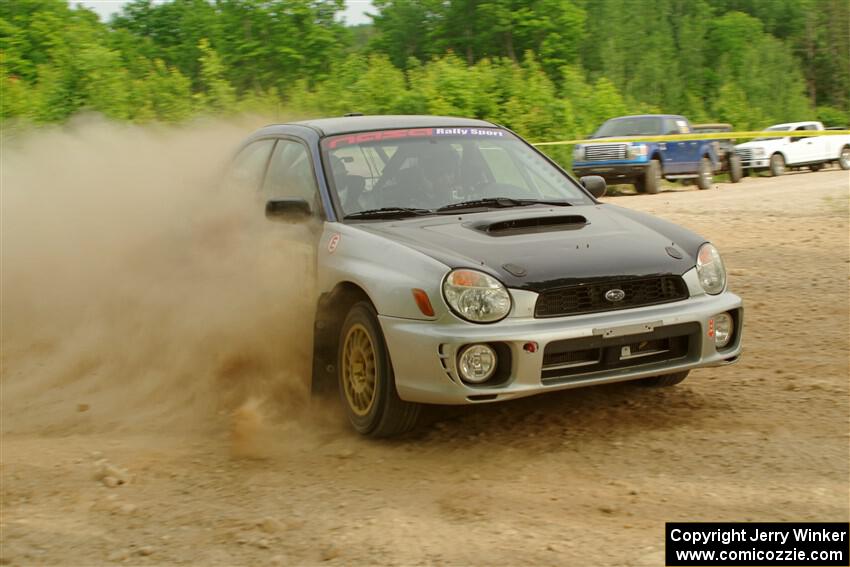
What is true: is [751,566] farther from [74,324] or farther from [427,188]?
[74,324]

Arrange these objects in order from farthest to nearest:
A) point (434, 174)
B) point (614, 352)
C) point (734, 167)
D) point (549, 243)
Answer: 1. point (734, 167)
2. point (434, 174)
3. point (549, 243)
4. point (614, 352)

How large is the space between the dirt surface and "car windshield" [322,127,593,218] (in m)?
0.86

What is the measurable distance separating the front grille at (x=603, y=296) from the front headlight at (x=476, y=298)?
17 cm

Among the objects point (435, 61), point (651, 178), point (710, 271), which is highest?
point (435, 61)

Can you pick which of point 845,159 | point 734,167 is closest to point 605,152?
point 734,167

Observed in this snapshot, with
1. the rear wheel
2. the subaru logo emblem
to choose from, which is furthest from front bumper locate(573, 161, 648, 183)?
the subaru logo emblem

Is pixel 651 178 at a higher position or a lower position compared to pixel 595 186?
lower

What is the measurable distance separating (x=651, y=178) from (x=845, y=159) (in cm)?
1165

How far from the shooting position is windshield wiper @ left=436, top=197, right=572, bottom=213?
19.7 feet

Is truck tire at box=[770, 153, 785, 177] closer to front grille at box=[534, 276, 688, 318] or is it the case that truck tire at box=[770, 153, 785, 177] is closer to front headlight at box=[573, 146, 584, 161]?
front headlight at box=[573, 146, 584, 161]

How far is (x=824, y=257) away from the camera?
10.2m

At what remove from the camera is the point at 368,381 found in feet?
17.6

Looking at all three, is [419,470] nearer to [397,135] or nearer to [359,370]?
[359,370]

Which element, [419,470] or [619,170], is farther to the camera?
[619,170]
